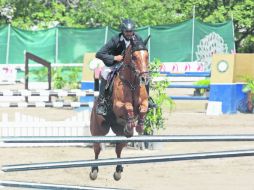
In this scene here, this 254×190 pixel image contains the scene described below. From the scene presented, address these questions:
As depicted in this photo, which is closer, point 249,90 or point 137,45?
point 137,45

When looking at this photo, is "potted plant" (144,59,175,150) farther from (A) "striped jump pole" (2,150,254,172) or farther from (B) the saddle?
(A) "striped jump pole" (2,150,254,172)

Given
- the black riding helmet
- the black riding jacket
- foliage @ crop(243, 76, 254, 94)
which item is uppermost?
the black riding helmet

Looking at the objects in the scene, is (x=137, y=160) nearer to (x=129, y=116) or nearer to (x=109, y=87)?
(x=129, y=116)

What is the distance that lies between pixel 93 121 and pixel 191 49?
19.1 metres

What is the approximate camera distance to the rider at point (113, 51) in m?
8.62

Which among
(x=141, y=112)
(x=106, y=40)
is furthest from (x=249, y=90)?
(x=141, y=112)

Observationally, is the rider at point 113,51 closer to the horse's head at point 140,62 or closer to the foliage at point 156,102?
the horse's head at point 140,62

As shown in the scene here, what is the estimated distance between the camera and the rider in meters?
8.62

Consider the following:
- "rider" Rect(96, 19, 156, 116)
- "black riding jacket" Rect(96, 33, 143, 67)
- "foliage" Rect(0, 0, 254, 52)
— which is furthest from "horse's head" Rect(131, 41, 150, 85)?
"foliage" Rect(0, 0, 254, 52)

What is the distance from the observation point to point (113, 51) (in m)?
9.24

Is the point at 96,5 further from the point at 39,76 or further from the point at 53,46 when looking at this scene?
the point at 39,76

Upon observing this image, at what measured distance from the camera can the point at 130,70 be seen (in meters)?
8.73

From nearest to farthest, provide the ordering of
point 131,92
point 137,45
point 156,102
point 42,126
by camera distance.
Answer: point 137,45, point 131,92, point 156,102, point 42,126

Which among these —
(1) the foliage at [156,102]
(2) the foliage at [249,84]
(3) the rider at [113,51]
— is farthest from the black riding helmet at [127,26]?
(2) the foliage at [249,84]
